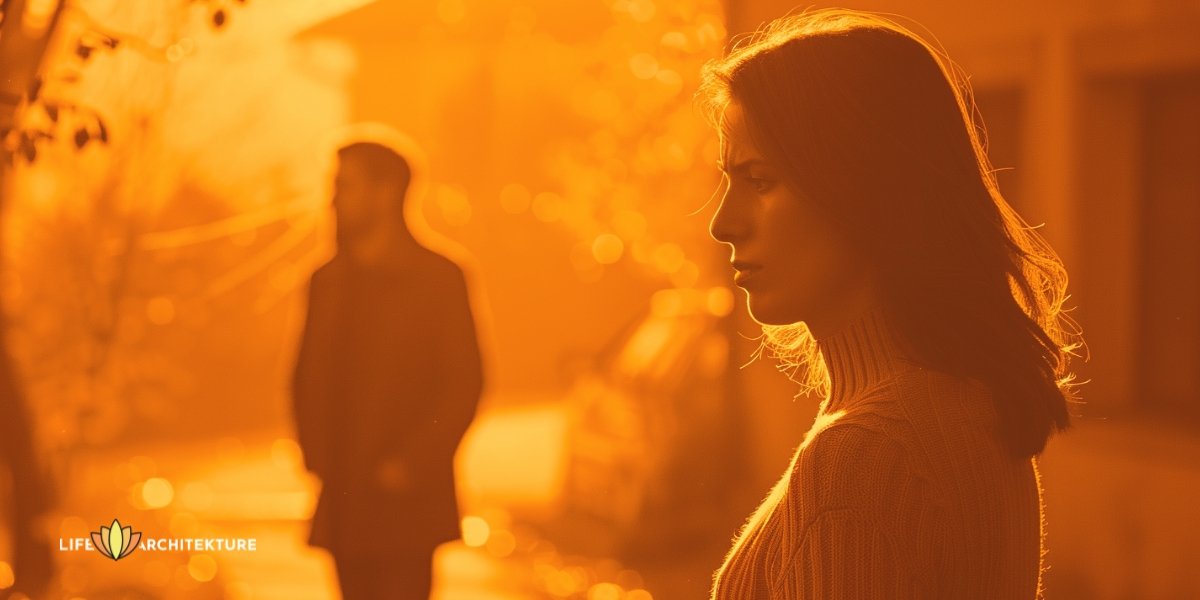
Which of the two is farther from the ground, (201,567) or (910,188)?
(910,188)

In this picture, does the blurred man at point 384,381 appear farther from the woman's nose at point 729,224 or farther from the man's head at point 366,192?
the woman's nose at point 729,224

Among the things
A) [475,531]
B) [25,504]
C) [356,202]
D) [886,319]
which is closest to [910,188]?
[886,319]

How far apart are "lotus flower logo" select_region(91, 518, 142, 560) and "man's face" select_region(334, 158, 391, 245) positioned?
1.05 metres

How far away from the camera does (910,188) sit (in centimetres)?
111

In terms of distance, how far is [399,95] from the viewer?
22.0 ft

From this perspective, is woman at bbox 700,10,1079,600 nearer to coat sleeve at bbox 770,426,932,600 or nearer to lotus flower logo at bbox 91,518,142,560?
coat sleeve at bbox 770,426,932,600

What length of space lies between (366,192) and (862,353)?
197 cm

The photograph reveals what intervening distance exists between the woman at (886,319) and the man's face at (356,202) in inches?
72.3

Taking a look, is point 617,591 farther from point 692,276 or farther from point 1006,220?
point 1006,220

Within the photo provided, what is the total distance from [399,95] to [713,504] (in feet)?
9.14

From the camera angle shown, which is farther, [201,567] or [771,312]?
[201,567]

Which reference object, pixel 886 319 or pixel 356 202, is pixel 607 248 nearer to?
pixel 356 202

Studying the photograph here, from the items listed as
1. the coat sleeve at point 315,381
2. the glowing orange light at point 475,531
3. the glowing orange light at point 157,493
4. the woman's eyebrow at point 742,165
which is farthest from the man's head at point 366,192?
the glowing orange light at point 475,531

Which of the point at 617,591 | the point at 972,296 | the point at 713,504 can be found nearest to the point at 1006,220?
the point at 972,296
